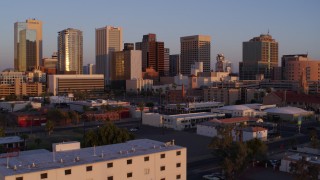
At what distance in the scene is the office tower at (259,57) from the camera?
5330 inches

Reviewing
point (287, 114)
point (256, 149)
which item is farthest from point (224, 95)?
point (256, 149)

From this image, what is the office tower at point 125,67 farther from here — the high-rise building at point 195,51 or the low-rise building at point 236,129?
the low-rise building at point 236,129

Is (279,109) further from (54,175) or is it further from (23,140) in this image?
(54,175)

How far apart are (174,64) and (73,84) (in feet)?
251

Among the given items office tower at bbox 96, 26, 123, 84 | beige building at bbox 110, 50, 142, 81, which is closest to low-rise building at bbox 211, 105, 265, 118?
beige building at bbox 110, 50, 142, 81

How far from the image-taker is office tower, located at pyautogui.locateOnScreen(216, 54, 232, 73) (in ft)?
493

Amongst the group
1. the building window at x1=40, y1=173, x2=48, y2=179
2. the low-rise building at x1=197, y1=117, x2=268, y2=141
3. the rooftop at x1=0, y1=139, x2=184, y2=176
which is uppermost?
the rooftop at x1=0, y1=139, x2=184, y2=176

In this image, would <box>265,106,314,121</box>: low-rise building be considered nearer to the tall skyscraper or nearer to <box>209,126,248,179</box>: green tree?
<box>209,126,248,179</box>: green tree

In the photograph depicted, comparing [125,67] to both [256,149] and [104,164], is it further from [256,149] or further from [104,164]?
[104,164]

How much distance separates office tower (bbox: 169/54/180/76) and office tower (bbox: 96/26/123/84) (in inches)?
1012

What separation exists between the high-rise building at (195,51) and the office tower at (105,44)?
26.5 metres

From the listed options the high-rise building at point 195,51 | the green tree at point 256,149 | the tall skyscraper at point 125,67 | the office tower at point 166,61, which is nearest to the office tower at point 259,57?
the high-rise building at point 195,51

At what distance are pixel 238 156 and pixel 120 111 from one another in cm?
3362

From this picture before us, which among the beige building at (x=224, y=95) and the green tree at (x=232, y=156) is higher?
the beige building at (x=224, y=95)
